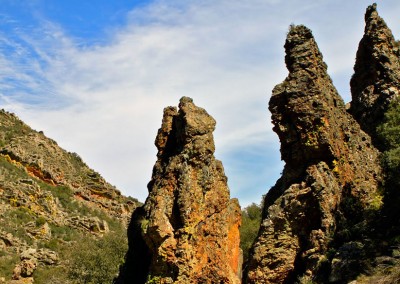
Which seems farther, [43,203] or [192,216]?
[43,203]

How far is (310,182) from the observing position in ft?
53.7

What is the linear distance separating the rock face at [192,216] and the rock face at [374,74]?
7.91 meters

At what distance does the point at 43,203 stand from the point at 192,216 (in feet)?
158

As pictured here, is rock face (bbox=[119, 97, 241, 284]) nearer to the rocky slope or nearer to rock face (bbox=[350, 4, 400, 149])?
rock face (bbox=[350, 4, 400, 149])

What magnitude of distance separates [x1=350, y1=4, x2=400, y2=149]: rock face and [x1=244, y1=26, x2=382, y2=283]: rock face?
4550mm

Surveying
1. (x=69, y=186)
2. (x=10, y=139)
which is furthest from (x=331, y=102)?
(x=10, y=139)

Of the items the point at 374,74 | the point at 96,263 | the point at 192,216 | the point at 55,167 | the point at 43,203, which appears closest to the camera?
the point at 192,216

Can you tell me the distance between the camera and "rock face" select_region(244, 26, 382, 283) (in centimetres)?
1569

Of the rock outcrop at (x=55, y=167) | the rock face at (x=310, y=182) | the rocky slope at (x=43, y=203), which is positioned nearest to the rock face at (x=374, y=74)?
the rock face at (x=310, y=182)

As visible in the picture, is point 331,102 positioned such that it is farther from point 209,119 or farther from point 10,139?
point 10,139

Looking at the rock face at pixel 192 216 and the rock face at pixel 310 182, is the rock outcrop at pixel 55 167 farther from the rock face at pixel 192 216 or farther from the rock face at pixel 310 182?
the rock face at pixel 310 182

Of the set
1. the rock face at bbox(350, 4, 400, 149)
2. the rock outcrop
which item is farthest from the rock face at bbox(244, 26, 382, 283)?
the rock outcrop

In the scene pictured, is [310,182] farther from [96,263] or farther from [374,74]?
[96,263]

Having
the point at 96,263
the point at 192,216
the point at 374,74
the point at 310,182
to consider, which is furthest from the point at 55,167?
the point at 310,182
